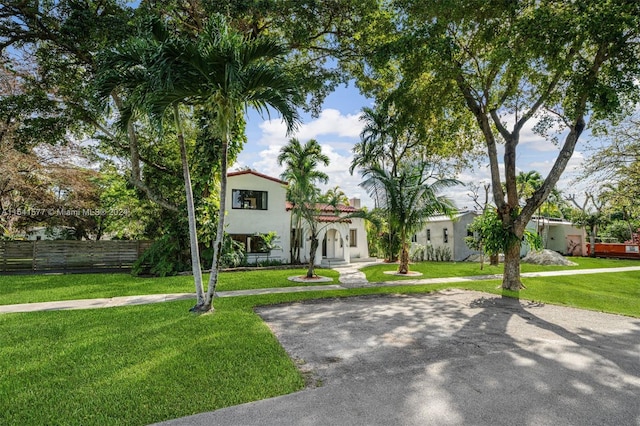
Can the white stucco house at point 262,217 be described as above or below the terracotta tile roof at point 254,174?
below

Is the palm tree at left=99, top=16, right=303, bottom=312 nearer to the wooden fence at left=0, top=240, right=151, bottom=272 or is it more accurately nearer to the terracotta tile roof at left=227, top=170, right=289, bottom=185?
the terracotta tile roof at left=227, top=170, right=289, bottom=185

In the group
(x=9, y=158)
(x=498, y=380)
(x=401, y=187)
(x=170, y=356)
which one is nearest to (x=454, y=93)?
(x=401, y=187)

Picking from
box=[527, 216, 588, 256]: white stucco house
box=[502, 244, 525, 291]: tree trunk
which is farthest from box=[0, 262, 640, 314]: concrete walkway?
box=[527, 216, 588, 256]: white stucco house

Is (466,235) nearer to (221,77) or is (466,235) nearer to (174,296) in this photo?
(174,296)

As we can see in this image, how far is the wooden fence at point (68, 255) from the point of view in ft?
48.3

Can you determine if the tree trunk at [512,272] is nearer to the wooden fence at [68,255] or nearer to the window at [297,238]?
the window at [297,238]

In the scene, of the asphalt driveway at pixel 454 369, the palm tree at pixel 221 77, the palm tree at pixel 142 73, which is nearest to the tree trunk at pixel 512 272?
the asphalt driveway at pixel 454 369

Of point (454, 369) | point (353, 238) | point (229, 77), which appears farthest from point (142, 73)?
point (353, 238)

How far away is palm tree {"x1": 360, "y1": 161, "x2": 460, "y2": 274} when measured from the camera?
1600 cm

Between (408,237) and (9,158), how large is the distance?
61.8ft

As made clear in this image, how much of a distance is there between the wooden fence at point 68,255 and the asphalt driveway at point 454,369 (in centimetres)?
1192

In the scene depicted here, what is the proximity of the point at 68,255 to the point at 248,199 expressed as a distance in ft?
30.3

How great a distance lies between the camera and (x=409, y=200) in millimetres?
16297

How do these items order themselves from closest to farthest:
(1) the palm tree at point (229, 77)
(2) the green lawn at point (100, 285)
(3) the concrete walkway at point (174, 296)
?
1. (1) the palm tree at point (229, 77)
2. (3) the concrete walkway at point (174, 296)
3. (2) the green lawn at point (100, 285)
